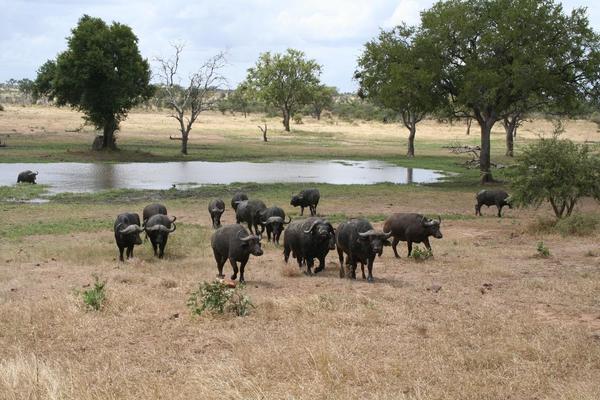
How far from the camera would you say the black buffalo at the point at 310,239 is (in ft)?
49.8

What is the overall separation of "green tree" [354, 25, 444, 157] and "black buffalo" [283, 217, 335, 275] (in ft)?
81.8

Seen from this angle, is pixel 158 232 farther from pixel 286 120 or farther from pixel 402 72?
pixel 286 120

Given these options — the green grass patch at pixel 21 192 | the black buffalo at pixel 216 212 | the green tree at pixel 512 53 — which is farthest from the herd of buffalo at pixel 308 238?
the green tree at pixel 512 53

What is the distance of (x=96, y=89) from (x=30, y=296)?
45.0 m

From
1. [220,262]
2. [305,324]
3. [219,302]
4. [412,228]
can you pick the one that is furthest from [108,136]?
[305,324]

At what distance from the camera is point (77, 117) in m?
91.8

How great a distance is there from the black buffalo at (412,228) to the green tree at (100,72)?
133 ft

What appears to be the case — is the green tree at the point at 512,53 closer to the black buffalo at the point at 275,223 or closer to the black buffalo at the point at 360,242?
the black buffalo at the point at 275,223

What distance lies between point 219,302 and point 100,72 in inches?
1841

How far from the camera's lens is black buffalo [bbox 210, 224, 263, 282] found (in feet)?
47.4

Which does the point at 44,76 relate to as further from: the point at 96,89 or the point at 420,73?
the point at 420,73

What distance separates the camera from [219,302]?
10969mm

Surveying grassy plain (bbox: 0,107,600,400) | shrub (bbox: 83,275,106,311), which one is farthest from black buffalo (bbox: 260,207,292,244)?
shrub (bbox: 83,275,106,311)

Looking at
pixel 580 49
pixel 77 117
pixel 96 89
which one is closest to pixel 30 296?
pixel 580 49
